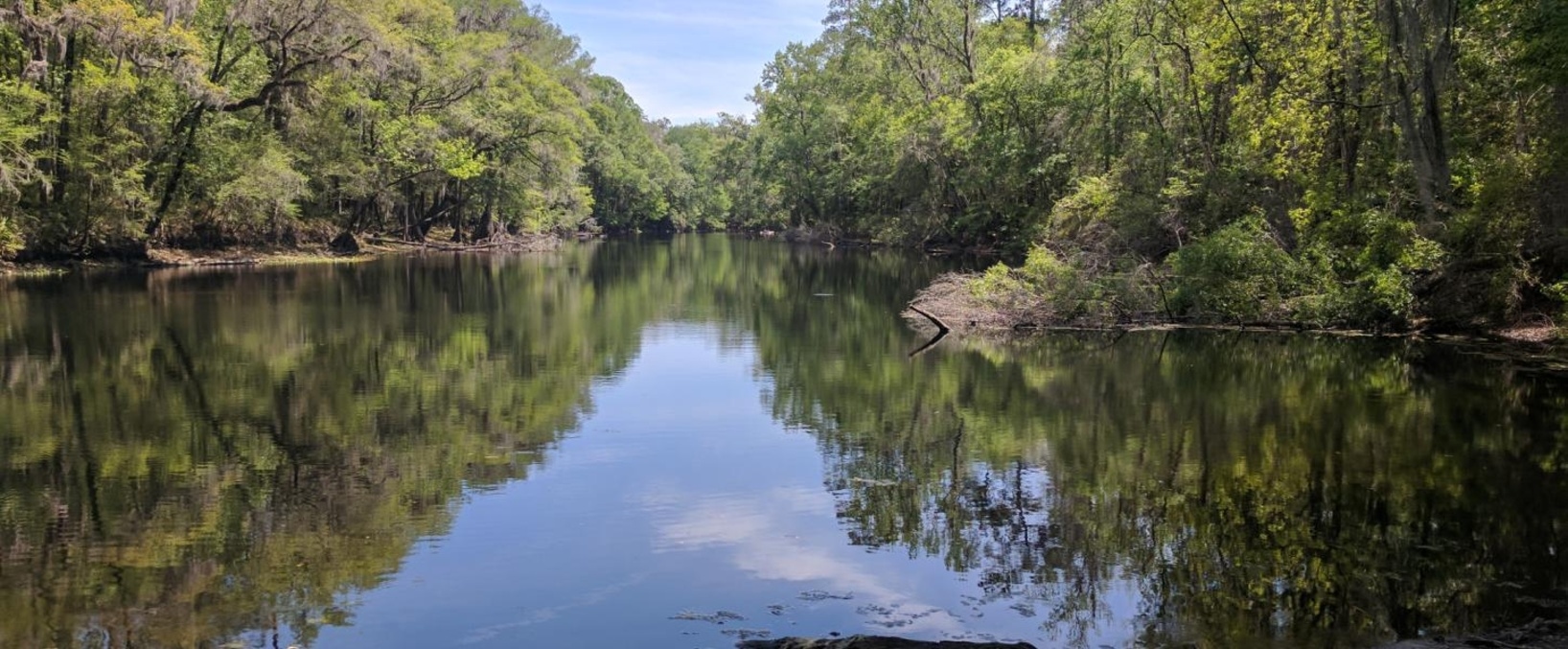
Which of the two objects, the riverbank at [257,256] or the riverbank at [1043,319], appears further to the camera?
the riverbank at [257,256]

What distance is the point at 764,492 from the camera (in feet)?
34.0

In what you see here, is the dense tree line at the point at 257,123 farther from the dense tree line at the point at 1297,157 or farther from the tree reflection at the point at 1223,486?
the tree reflection at the point at 1223,486

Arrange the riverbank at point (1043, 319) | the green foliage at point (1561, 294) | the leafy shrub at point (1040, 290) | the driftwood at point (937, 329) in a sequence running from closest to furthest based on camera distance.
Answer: the green foliage at point (1561, 294) < the driftwood at point (937, 329) < the riverbank at point (1043, 319) < the leafy shrub at point (1040, 290)

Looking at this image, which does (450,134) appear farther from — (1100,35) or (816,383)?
(816,383)

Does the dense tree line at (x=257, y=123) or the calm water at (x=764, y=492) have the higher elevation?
the dense tree line at (x=257, y=123)

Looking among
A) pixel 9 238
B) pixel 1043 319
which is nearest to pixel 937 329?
pixel 1043 319

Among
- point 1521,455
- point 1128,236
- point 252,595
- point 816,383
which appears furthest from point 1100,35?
point 252,595

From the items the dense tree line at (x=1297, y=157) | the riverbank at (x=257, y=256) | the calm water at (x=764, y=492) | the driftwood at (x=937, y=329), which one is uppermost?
the dense tree line at (x=1297, y=157)

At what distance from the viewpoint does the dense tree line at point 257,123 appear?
1336 inches

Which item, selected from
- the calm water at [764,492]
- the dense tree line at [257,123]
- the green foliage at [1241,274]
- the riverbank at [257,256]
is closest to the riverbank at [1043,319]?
the green foliage at [1241,274]

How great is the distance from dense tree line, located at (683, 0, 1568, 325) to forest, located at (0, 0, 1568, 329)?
0.08 metres

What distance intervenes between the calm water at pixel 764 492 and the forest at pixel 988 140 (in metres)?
2.87

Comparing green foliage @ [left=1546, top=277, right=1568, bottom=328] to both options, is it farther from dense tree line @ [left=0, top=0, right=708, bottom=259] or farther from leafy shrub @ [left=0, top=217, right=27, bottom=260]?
leafy shrub @ [left=0, top=217, right=27, bottom=260]

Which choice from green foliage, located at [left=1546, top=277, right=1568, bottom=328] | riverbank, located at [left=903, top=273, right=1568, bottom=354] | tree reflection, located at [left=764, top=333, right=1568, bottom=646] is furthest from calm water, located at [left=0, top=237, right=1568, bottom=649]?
riverbank, located at [left=903, top=273, right=1568, bottom=354]
